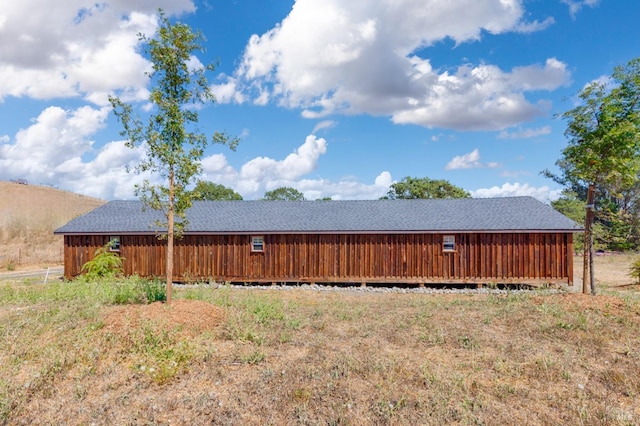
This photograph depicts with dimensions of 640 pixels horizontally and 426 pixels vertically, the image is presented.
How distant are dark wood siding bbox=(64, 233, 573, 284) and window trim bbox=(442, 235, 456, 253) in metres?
0.17

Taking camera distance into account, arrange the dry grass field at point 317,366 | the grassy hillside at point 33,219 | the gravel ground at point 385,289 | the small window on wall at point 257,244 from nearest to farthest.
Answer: the dry grass field at point 317,366
the gravel ground at point 385,289
the small window on wall at point 257,244
the grassy hillside at point 33,219

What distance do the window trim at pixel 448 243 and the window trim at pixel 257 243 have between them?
9557 mm

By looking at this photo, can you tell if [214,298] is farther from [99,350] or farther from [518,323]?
[518,323]

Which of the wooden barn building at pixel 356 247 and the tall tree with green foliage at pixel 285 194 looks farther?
the tall tree with green foliage at pixel 285 194

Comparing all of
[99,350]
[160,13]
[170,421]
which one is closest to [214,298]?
[99,350]

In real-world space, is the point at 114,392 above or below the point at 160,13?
below

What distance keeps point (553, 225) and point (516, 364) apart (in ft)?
49.0

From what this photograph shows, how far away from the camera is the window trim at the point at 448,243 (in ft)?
66.3

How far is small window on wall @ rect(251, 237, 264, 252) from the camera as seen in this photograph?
2105 cm

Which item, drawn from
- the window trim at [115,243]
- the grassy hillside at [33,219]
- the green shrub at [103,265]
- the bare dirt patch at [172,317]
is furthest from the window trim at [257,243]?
the grassy hillside at [33,219]

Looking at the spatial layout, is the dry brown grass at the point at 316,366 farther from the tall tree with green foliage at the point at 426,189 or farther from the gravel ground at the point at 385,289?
the tall tree with green foliage at the point at 426,189

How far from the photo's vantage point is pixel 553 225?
19.7m

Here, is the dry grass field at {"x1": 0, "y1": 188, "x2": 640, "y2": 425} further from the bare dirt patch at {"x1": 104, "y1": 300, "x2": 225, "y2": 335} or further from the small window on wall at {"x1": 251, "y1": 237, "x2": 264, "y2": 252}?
the small window on wall at {"x1": 251, "y1": 237, "x2": 264, "y2": 252}

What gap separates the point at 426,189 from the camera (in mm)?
47969
